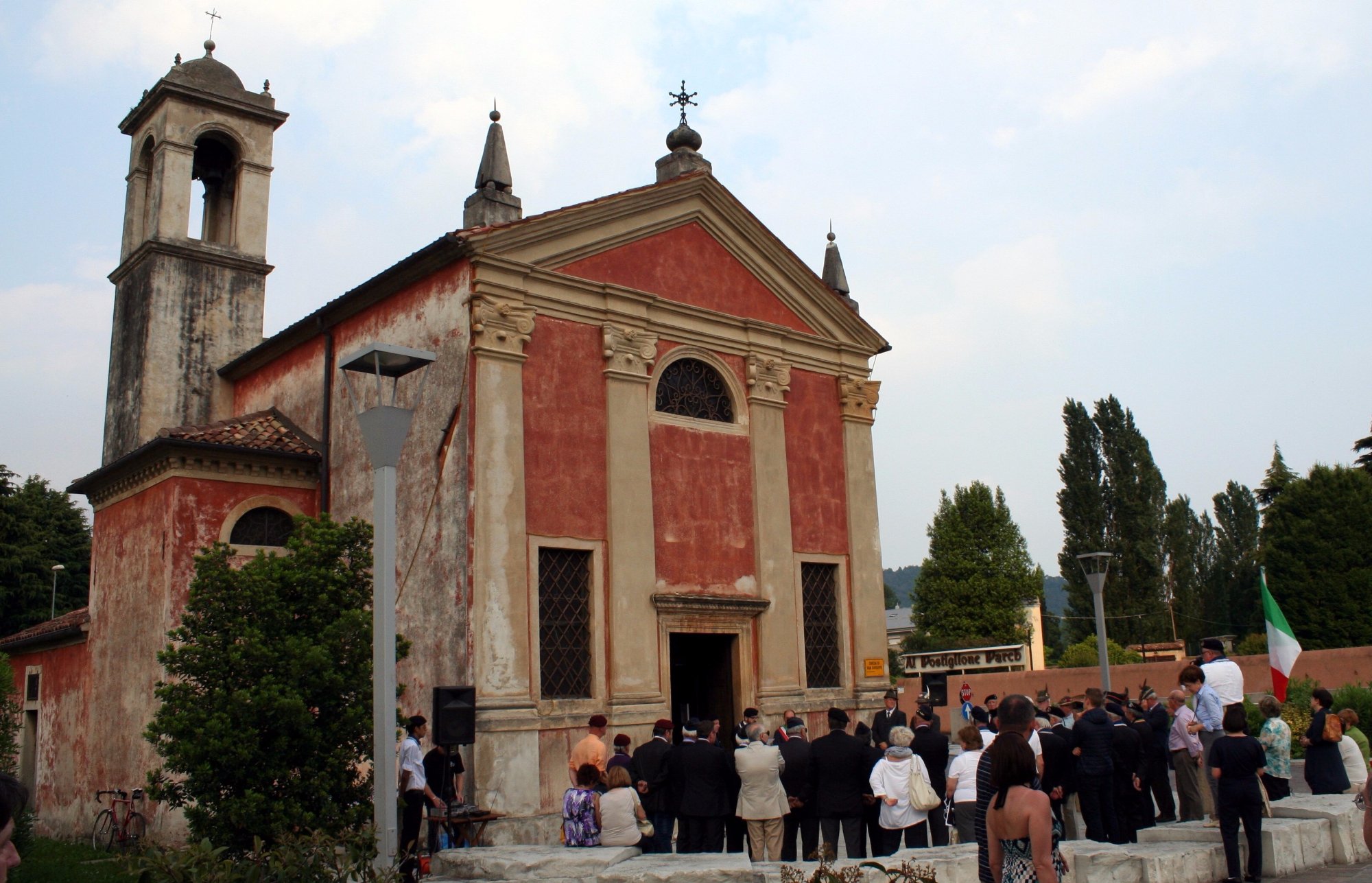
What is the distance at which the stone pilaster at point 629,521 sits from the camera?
579 inches

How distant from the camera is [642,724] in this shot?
47.9 feet

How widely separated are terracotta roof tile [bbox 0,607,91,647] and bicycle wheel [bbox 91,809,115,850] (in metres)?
3.36

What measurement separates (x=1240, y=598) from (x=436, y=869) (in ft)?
163

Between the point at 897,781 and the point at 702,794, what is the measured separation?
199 cm

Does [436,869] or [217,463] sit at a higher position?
[217,463]

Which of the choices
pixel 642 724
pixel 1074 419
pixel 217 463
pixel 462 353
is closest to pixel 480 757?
pixel 642 724

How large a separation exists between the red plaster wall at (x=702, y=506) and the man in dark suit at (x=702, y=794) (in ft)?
16.3

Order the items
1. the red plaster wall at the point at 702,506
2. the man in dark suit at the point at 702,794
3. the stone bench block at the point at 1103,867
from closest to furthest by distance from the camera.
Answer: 1. the stone bench block at the point at 1103,867
2. the man in dark suit at the point at 702,794
3. the red plaster wall at the point at 702,506

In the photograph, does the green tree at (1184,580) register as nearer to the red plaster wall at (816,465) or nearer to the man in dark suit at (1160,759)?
the red plaster wall at (816,465)

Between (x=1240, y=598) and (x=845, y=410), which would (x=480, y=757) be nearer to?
(x=845, y=410)

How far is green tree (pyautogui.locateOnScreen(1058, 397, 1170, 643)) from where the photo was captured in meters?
45.2

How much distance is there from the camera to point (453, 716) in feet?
36.4

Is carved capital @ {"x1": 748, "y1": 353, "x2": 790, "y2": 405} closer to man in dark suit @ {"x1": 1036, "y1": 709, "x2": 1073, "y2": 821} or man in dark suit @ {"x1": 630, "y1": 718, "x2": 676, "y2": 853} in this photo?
man in dark suit @ {"x1": 630, "y1": 718, "x2": 676, "y2": 853}

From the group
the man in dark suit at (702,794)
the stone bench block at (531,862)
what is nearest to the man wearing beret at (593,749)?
the man in dark suit at (702,794)
